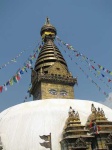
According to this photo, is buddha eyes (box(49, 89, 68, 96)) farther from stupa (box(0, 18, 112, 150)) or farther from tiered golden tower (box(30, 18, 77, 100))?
stupa (box(0, 18, 112, 150))

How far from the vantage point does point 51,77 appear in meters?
34.6

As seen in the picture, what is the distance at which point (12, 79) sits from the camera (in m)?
24.8

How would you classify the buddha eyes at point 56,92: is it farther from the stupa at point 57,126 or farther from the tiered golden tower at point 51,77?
the stupa at point 57,126

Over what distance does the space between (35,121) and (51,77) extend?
594 inches

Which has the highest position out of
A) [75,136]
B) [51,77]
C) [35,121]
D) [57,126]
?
[51,77]

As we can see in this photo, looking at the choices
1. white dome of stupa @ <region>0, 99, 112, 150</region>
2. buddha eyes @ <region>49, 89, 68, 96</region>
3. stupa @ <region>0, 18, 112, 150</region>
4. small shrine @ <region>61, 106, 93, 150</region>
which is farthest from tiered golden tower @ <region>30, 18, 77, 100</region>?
small shrine @ <region>61, 106, 93, 150</region>

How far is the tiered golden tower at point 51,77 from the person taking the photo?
111 ft

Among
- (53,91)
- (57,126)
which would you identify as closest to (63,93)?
(53,91)

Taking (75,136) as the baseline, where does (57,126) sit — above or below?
above

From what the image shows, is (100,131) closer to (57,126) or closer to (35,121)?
(57,126)

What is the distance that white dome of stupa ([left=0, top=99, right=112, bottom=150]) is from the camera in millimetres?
18938

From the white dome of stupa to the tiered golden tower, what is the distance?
10.8 metres

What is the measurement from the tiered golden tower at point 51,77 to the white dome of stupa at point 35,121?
10.8 metres

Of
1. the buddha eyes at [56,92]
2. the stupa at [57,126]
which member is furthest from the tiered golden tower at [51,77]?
the stupa at [57,126]
